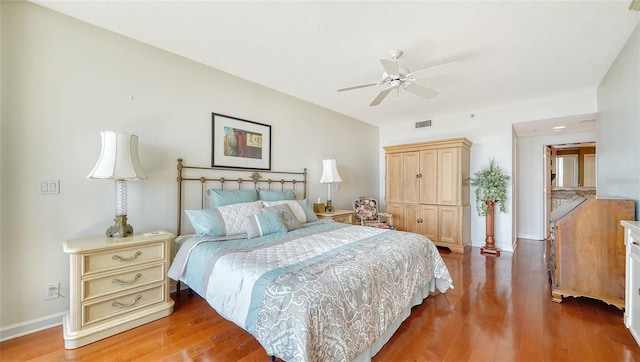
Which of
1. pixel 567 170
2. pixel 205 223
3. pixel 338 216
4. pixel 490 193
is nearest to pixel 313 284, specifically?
pixel 205 223

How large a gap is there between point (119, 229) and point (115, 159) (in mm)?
600

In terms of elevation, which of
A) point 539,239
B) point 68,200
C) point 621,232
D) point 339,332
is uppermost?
point 68,200

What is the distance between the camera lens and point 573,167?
20.2 feet

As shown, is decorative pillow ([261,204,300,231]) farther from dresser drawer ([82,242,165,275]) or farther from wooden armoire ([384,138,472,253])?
wooden armoire ([384,138,472,253])

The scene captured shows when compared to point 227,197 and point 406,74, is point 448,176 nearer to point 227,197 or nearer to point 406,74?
point 406,74

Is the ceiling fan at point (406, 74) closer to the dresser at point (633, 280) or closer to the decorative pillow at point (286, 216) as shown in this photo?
the decorative pillow at point (286, 216)

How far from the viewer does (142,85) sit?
2.52 m

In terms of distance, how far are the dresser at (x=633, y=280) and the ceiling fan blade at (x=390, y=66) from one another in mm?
2065

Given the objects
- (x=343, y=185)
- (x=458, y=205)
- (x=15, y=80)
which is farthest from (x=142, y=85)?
(x=458, y=205)

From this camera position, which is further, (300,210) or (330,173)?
(330,173)

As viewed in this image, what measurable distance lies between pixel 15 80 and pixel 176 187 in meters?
1.40

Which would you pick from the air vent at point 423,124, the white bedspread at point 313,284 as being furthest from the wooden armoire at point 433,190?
the white bedspread at point 313,284

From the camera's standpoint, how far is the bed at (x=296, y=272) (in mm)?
1324

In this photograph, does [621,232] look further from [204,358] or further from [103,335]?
[103,335]
